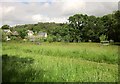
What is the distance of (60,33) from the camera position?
276 ft

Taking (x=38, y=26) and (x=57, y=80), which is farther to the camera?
(x=38, y=26)

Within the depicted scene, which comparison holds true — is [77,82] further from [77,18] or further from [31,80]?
[77,18]

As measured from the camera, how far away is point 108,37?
6888cm

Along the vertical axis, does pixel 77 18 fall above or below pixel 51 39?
above

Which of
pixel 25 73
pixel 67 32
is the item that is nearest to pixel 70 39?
pixel 67 32

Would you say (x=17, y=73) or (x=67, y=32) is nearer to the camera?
(x=17, y=73)

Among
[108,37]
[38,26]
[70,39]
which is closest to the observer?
[108,37]

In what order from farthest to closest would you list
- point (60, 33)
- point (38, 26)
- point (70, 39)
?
1. point (38, 26)
2. point (60, 33)
3. point (70, 39)

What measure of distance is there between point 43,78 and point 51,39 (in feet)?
235

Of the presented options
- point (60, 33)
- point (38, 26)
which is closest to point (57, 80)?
point (60, 33)

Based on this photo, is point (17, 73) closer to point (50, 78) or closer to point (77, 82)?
point (50, 78)

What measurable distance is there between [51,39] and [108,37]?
20710mm

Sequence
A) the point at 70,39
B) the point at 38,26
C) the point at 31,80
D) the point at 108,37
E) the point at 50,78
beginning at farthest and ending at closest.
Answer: the point at 38,26 → the point at 70,39 → the point at 108,37 → the point at 50,78 → the point at 31,80

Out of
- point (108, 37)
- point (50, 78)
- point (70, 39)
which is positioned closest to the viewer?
point (50, 78)
